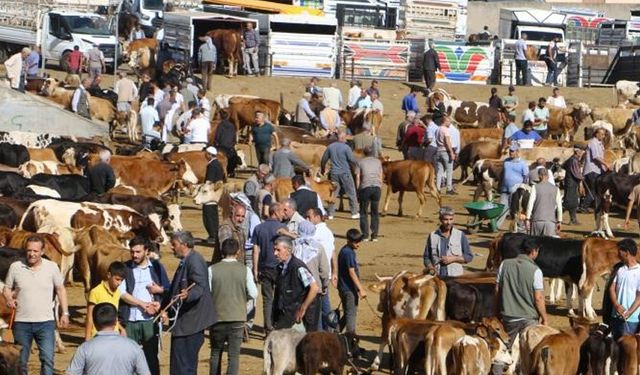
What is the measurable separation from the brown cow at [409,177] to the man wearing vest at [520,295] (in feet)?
42.7

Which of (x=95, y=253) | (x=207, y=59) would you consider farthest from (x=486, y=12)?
(x=95, y=253)

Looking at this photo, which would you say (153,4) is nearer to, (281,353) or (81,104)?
(81,104)

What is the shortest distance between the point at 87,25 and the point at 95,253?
2567cm

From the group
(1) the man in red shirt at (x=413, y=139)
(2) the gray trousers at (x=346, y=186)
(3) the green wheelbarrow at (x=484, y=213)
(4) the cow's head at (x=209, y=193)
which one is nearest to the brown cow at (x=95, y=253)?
(4) the cow's head at (x=209, y=193)

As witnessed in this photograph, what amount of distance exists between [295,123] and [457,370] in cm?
2118

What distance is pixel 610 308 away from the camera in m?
15.7

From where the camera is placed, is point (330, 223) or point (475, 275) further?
point (330, 223)

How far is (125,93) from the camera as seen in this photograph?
115 feet

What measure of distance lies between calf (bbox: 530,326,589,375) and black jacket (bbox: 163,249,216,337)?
3.12 meters

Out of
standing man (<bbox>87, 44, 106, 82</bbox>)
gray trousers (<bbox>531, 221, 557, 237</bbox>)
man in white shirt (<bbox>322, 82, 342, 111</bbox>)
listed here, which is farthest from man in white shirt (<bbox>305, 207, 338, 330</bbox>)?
standing man (<bbox>87, 44, 106, 82</bbox>)

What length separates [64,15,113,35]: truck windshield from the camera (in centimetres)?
4331

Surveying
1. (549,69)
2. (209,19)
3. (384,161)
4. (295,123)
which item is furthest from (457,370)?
(549,69)

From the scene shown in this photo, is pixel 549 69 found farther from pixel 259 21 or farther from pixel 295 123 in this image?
pixel 295 123

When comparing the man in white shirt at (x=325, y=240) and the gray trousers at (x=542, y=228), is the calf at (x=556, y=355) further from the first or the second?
the gray trousers at (x=542, y=228)
